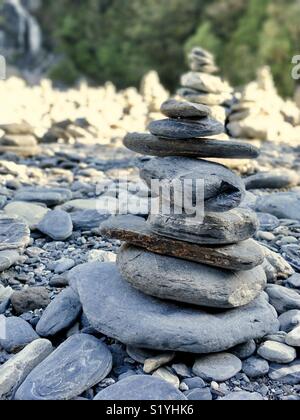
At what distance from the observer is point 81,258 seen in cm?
458

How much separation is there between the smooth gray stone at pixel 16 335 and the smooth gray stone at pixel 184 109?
1.74m

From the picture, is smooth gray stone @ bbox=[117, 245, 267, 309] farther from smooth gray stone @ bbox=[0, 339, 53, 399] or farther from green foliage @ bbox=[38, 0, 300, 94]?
green foliage @ bbox=[38, 0, 300, 94]

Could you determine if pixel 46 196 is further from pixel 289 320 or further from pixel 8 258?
pixel 289 320

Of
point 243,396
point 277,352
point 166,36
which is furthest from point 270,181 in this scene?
point 166,36

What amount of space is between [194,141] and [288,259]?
1.61 metres

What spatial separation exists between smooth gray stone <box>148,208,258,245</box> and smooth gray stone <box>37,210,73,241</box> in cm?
183

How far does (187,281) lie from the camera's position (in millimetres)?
3262

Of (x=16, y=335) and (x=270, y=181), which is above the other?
(x=270, y=181)

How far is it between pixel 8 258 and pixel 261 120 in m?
8.88

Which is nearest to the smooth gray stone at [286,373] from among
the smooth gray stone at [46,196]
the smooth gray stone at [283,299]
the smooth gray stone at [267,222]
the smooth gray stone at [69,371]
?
the smooth gray stone at [283,299]

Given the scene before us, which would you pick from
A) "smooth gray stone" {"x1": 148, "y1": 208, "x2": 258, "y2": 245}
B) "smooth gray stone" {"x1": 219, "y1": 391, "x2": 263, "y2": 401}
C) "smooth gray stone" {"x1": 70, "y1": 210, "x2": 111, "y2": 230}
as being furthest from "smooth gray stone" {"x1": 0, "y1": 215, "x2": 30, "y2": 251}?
"smooth gray stone" {"x1": 219, "y1": 391, "x2": 263, "y2": 401}

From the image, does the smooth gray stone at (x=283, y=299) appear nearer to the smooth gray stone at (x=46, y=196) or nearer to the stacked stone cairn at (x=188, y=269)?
the stacked stone cairn at (x=188, y=269)

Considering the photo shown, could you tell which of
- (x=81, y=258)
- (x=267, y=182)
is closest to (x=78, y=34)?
(x=267, y=182)

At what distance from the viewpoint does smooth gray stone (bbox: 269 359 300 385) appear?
3094 millimetres
